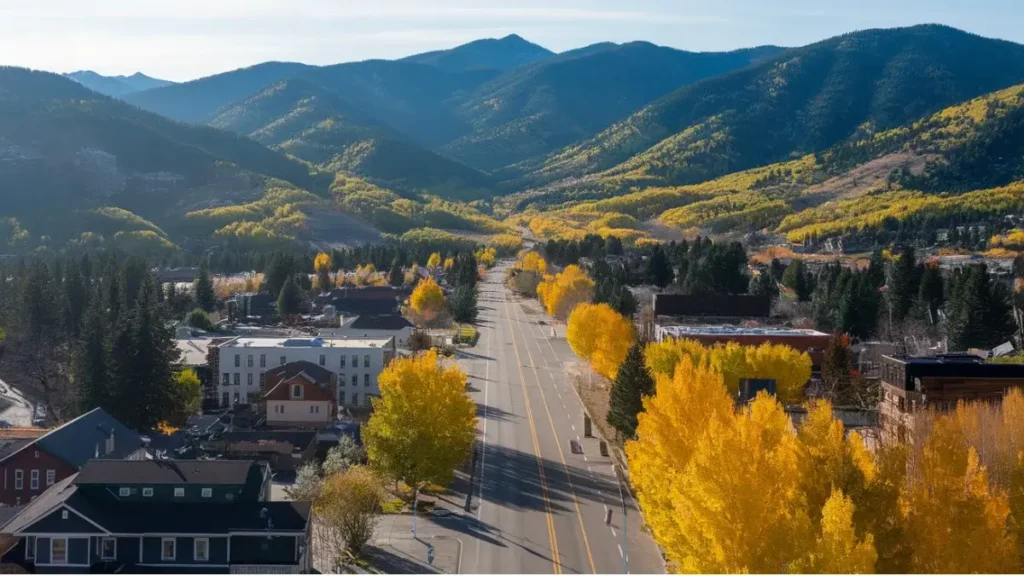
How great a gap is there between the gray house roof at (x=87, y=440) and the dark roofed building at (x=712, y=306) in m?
48.7

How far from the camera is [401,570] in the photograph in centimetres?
3553

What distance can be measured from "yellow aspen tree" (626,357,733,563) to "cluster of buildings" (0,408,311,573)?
11.5 m

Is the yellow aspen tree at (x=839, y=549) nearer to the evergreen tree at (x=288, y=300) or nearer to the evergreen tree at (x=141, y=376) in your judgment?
the evergreen tree at (x=141, y=376)

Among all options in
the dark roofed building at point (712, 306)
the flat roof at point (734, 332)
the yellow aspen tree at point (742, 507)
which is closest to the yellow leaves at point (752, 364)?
the flat roof at point (734, 332)

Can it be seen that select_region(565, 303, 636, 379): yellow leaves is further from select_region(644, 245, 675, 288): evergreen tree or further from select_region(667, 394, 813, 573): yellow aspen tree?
Answer: select_region(644, 245, 675, 288): evergreen tree

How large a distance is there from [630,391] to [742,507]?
904 inches

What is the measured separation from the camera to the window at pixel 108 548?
33750 millimetres

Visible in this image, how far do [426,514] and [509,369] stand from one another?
37514 mm

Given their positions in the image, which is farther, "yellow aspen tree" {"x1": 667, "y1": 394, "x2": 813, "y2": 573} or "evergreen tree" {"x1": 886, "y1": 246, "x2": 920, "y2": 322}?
"evergreen tree" {"x1": 886, "y1": 246, "x2": 920, "y2": 322}

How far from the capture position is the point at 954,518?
26.4 meters

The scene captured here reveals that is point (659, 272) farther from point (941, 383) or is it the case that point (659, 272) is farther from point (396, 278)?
point (941, 383)

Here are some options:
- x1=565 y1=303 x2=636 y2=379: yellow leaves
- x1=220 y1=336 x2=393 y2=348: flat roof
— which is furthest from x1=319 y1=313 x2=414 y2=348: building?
x1=565 y1=303 x2=636 y2=379: yellow leaves

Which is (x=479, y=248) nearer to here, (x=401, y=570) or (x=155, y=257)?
(x=155, y=257)

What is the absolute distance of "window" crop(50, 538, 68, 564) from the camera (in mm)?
33562
